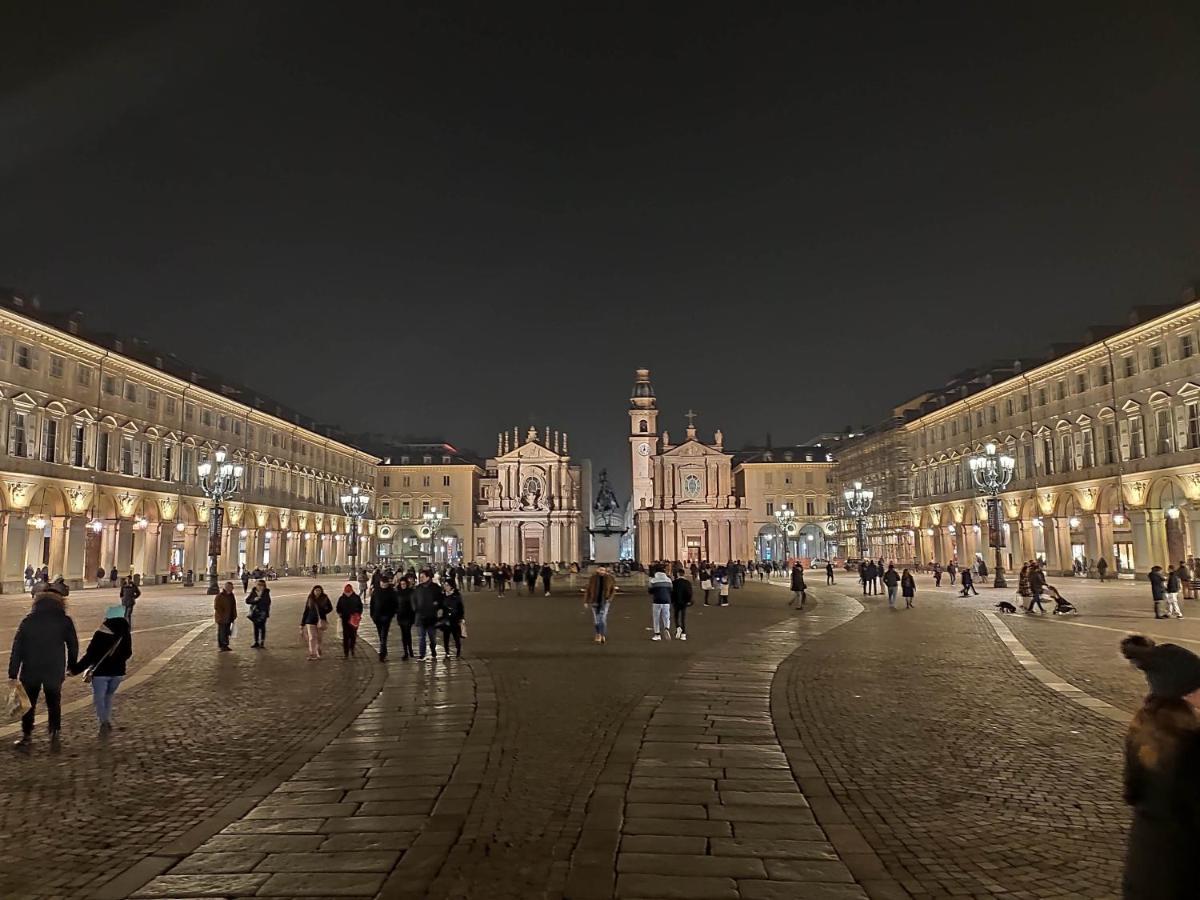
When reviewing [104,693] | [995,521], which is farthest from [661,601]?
[995,521]

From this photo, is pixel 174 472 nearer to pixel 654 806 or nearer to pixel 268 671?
pixel 268 671

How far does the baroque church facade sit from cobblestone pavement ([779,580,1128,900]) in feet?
292

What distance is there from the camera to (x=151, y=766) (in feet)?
28.7

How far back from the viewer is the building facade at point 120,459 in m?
43.3

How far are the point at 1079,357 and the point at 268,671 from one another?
51.4m

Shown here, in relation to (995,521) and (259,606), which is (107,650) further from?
(995,521)

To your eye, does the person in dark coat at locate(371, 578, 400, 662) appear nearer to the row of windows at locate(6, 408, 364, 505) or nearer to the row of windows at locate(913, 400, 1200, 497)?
the row of windows at locate(6, 408, 364, 505)

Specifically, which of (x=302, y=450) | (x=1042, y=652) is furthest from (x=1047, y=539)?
(x=302, y=450)

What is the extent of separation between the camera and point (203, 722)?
10945 mm

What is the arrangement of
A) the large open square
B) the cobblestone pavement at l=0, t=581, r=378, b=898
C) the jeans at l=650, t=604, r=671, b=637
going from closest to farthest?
the large open square < the cobblestone pavement at l=0, t=581, r=378, b=898 < the jeans at l=650, t=604, r=671, b=637

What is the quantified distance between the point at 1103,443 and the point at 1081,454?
7.69 feet

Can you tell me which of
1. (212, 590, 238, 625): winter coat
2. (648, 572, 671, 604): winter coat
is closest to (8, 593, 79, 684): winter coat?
(212, 590, 238, 625): winter coat

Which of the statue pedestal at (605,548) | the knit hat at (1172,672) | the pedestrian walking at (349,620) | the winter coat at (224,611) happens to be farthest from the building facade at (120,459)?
the knit hat at (1172,672)

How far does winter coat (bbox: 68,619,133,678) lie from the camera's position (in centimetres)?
1010
